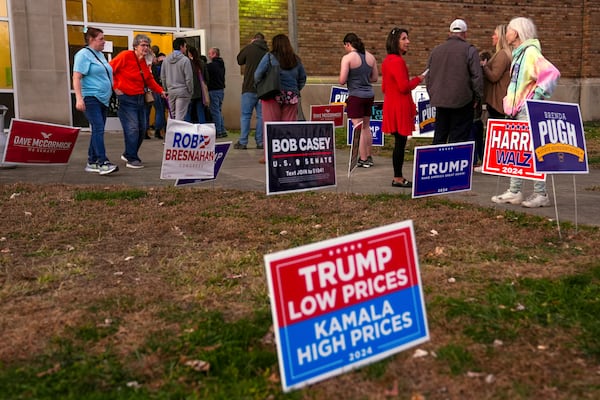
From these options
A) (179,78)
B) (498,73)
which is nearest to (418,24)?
(179,78)

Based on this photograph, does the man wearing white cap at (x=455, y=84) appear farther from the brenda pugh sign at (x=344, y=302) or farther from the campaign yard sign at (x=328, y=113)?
the brenda pugh sign at (x=344, y=302)

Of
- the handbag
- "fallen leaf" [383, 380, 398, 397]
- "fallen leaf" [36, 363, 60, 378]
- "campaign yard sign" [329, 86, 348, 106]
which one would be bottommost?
"fallen leaf" [383, 380, 398, 397]

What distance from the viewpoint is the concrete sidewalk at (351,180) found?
7.30 m

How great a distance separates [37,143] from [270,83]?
3.17 metres

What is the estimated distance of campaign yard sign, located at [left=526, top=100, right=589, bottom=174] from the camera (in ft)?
18.3

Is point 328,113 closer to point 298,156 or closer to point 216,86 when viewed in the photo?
point 216,86

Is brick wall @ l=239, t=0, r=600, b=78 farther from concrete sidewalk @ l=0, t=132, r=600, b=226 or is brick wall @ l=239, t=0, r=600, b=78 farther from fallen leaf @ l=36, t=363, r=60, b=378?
fallen leaf @ l=36, t=363, r=60, b=378

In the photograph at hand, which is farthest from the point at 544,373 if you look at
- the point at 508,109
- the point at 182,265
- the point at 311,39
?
the point at 311,39

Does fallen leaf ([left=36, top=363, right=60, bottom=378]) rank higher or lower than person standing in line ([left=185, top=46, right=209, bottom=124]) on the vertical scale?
lower

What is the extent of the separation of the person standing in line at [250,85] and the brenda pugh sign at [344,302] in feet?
29.8

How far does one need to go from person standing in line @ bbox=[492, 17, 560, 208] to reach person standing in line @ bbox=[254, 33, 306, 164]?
364cm

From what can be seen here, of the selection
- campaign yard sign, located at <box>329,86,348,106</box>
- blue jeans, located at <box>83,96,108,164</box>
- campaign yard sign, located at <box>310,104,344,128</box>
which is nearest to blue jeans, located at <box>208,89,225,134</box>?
campaign yard sign, located at <box>329,86,348,106</box>

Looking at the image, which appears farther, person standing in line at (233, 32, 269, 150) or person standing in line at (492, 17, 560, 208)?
person standing in line at (233, 32, 269, 150)

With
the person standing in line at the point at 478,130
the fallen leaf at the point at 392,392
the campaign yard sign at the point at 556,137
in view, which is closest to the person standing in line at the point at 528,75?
the campaign yard sign at the point at 556,137
